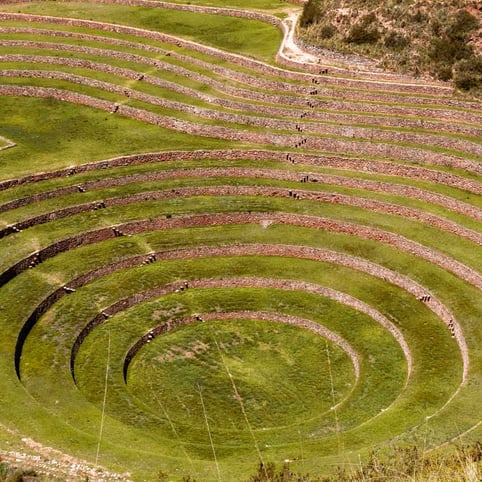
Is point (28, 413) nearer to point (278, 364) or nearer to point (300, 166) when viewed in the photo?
point (278, 364)

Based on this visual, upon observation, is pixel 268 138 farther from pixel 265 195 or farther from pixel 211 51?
pixel 211 51

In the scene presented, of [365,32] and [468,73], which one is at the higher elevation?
[365,32]

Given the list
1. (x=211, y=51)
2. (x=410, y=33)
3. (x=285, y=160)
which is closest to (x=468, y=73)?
(x=410, y=33)

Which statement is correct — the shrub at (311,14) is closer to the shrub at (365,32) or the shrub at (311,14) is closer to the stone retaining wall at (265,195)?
the shrub at (365,32)

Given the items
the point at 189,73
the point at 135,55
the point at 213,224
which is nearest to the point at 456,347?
the point at 213,224

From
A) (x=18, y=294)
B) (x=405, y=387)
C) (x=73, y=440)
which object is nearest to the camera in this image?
(x=73, y=440)

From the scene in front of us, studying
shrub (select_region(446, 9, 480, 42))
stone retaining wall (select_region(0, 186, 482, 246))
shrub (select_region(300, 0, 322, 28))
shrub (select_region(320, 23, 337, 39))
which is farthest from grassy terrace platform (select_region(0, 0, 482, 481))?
shrub (select_region(300, 0, 322, 28))

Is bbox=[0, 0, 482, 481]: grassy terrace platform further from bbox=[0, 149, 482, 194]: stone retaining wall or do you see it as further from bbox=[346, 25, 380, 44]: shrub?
bbox=[346, 25, 380, 44]: shrub
